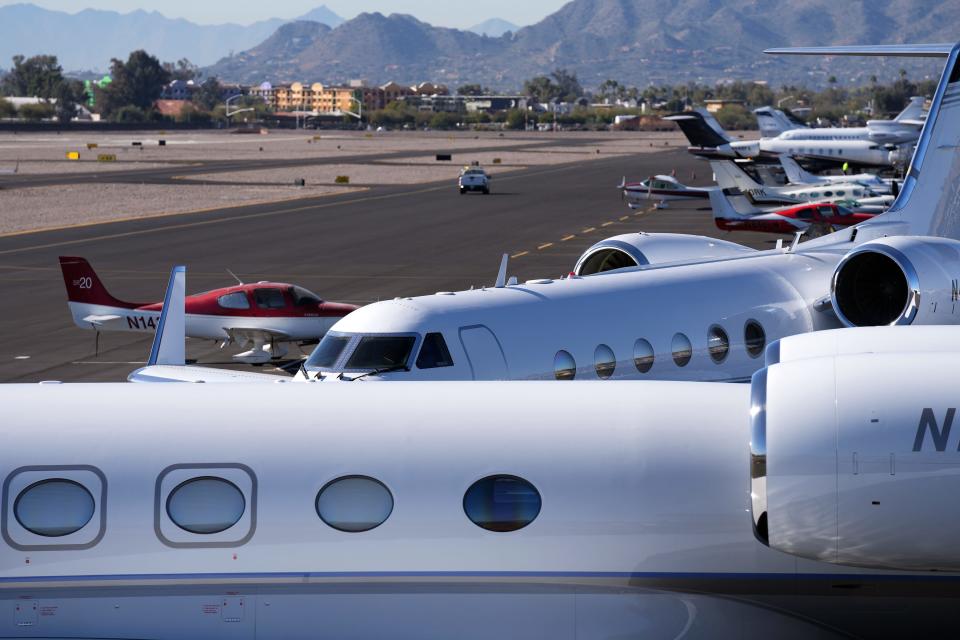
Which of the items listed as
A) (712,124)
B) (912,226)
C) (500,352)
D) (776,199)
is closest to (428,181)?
(712,124)

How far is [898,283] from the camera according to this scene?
60.1 feet

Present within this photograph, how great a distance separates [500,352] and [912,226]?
10.5 meters

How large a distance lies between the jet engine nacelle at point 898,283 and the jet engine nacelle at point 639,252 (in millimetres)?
3144

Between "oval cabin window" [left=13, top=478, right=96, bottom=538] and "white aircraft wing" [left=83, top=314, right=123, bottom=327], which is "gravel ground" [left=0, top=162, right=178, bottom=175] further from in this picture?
"oval cabin window" [left=13, top=478, right=96, bottom=538]

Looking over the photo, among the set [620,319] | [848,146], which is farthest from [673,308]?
[848,146]

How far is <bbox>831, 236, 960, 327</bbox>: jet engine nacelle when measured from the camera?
670 inches

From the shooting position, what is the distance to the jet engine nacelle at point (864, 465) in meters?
7.54

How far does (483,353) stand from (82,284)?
15904 millimetres

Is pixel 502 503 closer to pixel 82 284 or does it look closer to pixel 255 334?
pixel 255 334

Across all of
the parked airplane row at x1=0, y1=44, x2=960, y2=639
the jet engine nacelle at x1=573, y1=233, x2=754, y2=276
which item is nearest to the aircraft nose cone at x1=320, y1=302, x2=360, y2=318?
the jet engine nacelle at x1=573, y1=233, x2=754, y2=276

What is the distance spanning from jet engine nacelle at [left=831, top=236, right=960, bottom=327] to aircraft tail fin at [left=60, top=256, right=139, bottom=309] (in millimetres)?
15805

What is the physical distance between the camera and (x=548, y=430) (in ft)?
28.5

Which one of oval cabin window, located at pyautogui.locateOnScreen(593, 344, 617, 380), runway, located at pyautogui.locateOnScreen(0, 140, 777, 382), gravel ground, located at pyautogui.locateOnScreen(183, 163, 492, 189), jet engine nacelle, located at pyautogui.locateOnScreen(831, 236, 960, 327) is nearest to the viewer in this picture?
oval cabin window, located at pyautogui.locateOnScreen(593, 344, 617, 380)

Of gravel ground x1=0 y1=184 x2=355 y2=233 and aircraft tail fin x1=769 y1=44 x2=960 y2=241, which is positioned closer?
aircraft tail fin x1=769 y1=44 x2=960 y2=241
